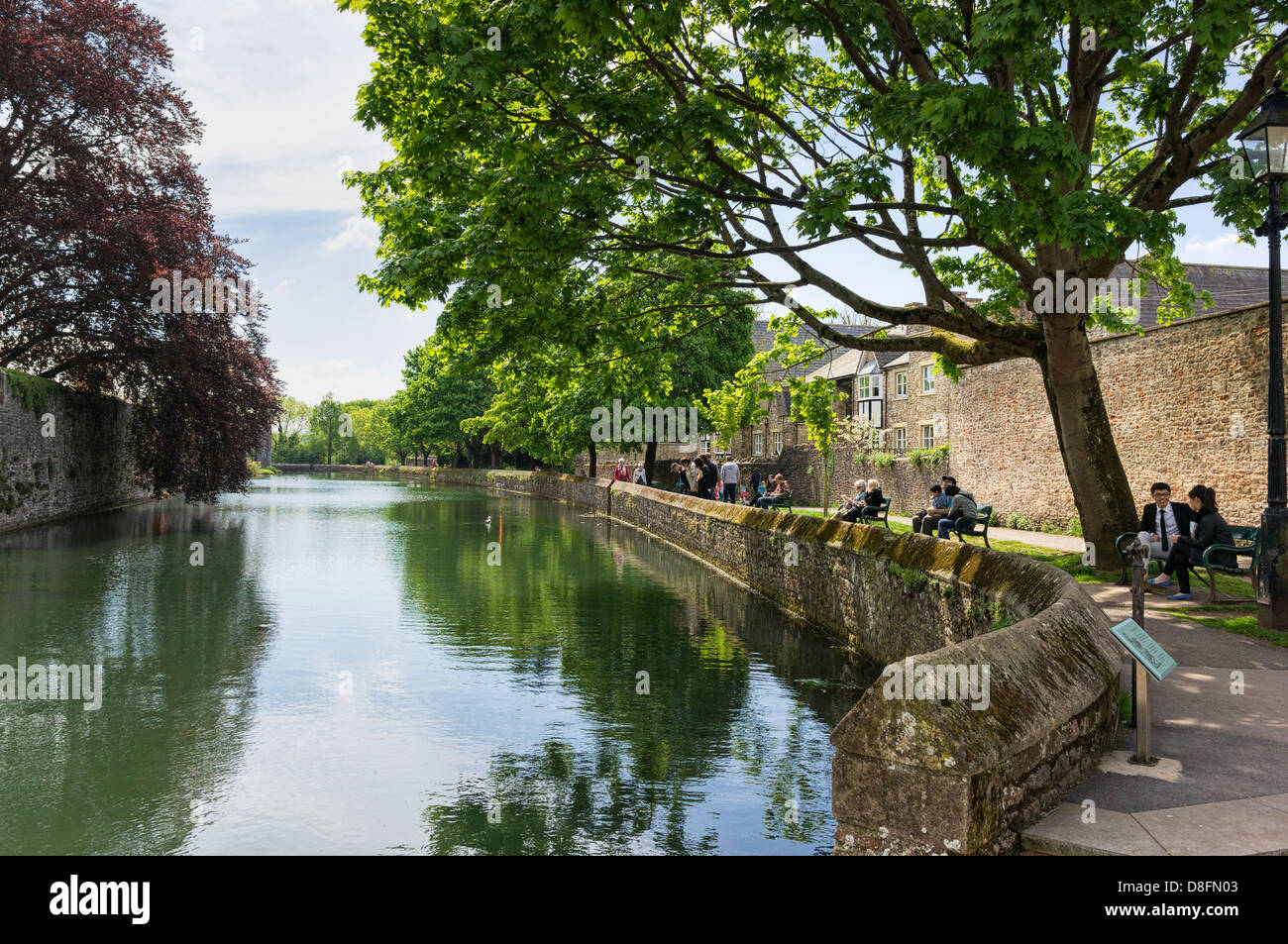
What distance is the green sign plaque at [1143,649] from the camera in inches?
199

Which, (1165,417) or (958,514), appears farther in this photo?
(1165,417)

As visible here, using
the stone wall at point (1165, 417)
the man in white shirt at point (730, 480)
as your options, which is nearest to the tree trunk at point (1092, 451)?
the stone wall at point (1165, 417)

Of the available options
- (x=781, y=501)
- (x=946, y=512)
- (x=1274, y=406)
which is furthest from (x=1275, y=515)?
(x=781, y=501)

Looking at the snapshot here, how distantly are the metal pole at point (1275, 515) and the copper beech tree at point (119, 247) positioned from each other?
2501cm

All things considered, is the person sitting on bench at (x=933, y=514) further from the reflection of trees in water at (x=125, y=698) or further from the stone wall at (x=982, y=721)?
the reflection of trees in water at (x=125, y=698)

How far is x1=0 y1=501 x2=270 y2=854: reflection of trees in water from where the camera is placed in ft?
20.1

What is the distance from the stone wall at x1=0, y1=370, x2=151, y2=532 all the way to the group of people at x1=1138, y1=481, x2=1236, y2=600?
23.8m

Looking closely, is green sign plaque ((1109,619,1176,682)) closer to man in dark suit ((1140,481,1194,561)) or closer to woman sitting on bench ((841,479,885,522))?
man in dark suit ((1140,481,1194,561))

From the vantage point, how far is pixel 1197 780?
5.16 m

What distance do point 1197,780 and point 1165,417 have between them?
1570 cm

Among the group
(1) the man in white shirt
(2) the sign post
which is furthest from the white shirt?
(1) the man in white shirt

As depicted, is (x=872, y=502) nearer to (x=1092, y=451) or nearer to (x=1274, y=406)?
(x=1092, y=451)
